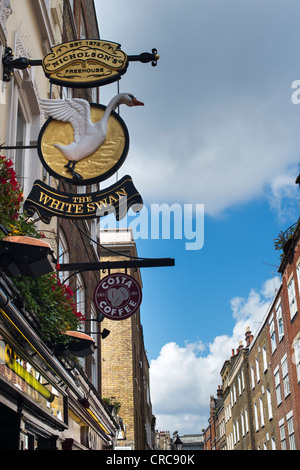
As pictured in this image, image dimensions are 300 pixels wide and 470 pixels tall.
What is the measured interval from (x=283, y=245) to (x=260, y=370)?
46.4 feet

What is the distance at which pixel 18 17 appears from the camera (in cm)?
1051

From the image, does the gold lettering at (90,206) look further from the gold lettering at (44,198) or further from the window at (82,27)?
the window at (82,27)

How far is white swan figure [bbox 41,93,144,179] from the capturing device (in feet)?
28.7

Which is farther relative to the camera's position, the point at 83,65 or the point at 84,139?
the point at 83,65

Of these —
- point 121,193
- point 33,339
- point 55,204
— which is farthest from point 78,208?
point 33,339

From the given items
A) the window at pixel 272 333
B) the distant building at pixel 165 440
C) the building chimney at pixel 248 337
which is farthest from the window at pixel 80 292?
the distant building at pixel 165 440

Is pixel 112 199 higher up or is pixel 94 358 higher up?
pixel 112 199

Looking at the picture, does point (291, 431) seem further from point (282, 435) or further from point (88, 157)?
point (88, 157)

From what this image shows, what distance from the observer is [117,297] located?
33.9 feet

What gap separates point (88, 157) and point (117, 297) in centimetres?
278

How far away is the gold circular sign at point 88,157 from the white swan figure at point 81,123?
0.06 meters

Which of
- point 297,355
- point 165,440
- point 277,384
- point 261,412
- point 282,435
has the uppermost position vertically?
point 297,355
